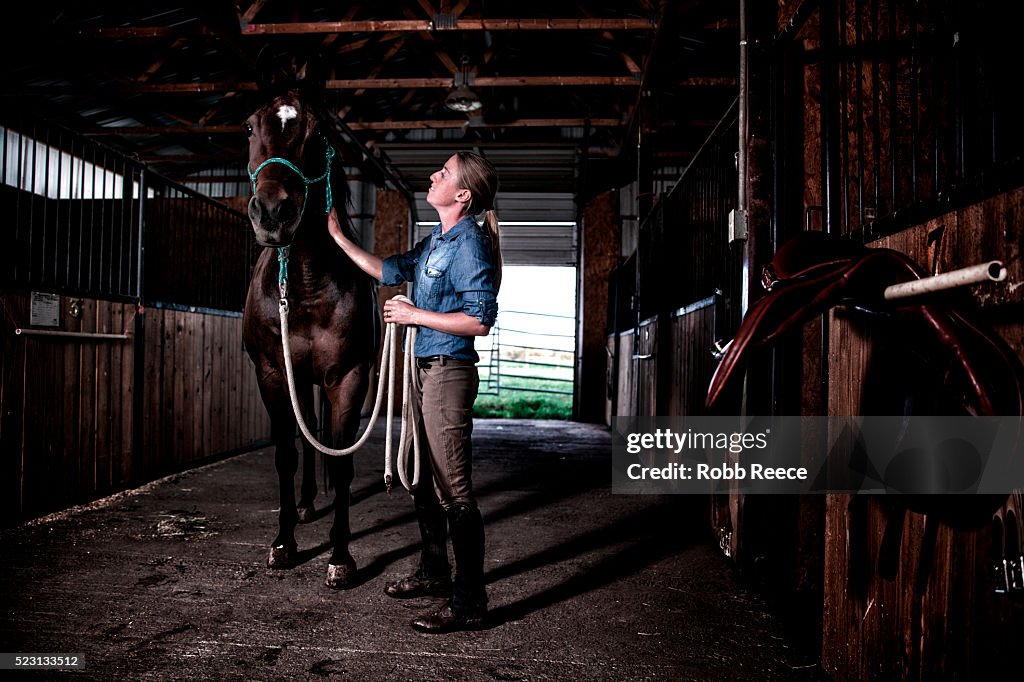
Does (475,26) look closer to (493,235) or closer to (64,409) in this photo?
(493,235)

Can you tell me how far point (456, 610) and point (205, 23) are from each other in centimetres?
556

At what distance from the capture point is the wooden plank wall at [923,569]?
3.27 ft

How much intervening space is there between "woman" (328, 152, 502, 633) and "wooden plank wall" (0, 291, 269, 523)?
2.53m

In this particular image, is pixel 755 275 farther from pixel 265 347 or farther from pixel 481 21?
pixel 481 21

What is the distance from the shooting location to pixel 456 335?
6.15 ft

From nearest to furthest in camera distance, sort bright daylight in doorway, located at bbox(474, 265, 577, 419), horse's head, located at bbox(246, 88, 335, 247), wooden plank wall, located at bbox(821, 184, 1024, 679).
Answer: wooden plank wall, located at bbox(821, 184, 1024, 679)
horse's head, located at bbox(246, 88, 335, 247)
bright daylight in doorway, located at bbox(474, 265, 577, 419)

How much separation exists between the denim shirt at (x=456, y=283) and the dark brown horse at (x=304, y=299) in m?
0.61

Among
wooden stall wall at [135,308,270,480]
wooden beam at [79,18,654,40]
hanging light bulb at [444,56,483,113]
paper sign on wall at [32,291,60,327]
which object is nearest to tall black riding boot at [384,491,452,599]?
paper sign on wall at [32,291,60,327]

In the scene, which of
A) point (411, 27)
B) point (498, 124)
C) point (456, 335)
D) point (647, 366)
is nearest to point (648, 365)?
point (647, 366)

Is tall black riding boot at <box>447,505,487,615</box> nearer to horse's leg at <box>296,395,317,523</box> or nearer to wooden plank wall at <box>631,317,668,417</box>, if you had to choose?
horse's leg at <box>296,395,317,523</box>

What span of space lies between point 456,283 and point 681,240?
8.49ft

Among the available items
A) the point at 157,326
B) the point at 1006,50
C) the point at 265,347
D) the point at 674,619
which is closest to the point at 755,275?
the point at 1006,50

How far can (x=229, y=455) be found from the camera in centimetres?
529

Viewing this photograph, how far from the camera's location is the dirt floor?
1.70m
